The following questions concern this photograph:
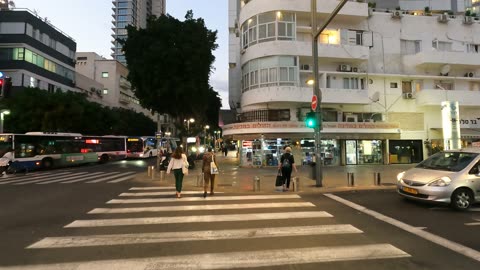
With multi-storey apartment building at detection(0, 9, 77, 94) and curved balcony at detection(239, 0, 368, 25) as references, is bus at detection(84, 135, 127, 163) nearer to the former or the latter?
multi-storey apartment building at detection(0, 9, 77, 94)

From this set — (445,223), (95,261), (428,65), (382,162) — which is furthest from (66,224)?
(428,65)

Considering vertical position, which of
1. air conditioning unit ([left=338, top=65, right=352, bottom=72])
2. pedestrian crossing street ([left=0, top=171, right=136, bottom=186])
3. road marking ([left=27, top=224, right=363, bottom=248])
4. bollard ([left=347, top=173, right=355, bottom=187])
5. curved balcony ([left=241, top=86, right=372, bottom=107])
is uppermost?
air conditioning unit ([left=338, top=65, right=352, bottom=72])

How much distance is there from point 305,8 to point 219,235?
24.9 meters

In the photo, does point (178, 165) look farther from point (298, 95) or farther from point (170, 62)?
point (170, 62)

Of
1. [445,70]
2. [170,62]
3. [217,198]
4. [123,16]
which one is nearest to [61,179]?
[217,198]

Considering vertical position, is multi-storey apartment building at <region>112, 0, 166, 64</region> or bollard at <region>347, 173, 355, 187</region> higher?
multi-storey apartment building at <region>112, 0, 166, 64</region>

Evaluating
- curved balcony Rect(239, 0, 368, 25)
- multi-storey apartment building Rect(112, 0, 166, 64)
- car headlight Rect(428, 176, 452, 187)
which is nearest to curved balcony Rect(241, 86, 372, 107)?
curved balcony Rect(239, 0, 368, 25)

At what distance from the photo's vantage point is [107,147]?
37.5 meters

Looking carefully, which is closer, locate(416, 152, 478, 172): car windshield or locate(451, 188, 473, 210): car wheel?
locate(451, 188, 473, 210): car wheel

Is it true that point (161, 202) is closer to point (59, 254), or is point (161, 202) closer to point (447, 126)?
point (59, 254)

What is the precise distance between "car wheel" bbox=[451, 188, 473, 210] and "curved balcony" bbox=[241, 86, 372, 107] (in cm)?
1776

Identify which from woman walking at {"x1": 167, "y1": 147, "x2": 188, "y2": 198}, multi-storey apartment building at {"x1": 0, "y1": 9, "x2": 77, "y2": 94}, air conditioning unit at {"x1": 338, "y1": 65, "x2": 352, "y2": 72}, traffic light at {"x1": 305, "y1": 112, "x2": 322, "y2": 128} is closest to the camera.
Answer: woman walking at {"x1": 167, "y1": 147, "x2": 188, "y2": 198}

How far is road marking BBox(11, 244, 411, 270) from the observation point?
5168mm

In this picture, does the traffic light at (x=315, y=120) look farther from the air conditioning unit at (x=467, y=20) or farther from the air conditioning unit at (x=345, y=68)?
the air conditioning unit at (x=467, y=20)
